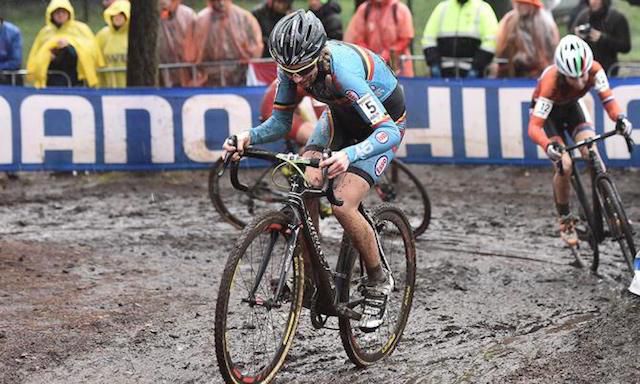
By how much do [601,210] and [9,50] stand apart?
892 centimetres

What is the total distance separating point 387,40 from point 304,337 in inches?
326

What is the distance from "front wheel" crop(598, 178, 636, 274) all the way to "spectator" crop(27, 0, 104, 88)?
8257mm

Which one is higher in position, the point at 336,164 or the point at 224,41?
the point at 224,41

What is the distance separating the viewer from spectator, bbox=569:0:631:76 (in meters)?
15.5

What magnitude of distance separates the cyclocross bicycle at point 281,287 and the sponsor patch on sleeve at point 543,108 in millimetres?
3325

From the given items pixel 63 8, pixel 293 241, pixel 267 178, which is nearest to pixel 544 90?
Result: pixel 267 178

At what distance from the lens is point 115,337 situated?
8.15 metres

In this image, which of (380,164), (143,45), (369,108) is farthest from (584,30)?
(369,108)

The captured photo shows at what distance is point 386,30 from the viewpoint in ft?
51.9

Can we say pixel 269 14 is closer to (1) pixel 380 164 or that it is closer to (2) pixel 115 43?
(2) pixel 115 43

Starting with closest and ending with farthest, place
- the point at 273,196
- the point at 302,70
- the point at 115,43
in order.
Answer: the point at 302,70 → the point at 273,196 → the point at 115,43

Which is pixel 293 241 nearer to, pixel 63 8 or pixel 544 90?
pixel 544 90

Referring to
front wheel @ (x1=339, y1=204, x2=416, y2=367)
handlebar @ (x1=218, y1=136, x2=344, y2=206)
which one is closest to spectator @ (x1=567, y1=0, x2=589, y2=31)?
front wheel @ (x1=339, y1=204, x2=416, y2=367)

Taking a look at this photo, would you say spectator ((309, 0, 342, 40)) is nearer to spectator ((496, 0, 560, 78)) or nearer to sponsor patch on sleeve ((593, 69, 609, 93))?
spectator ((496, 0, 560, 78))
